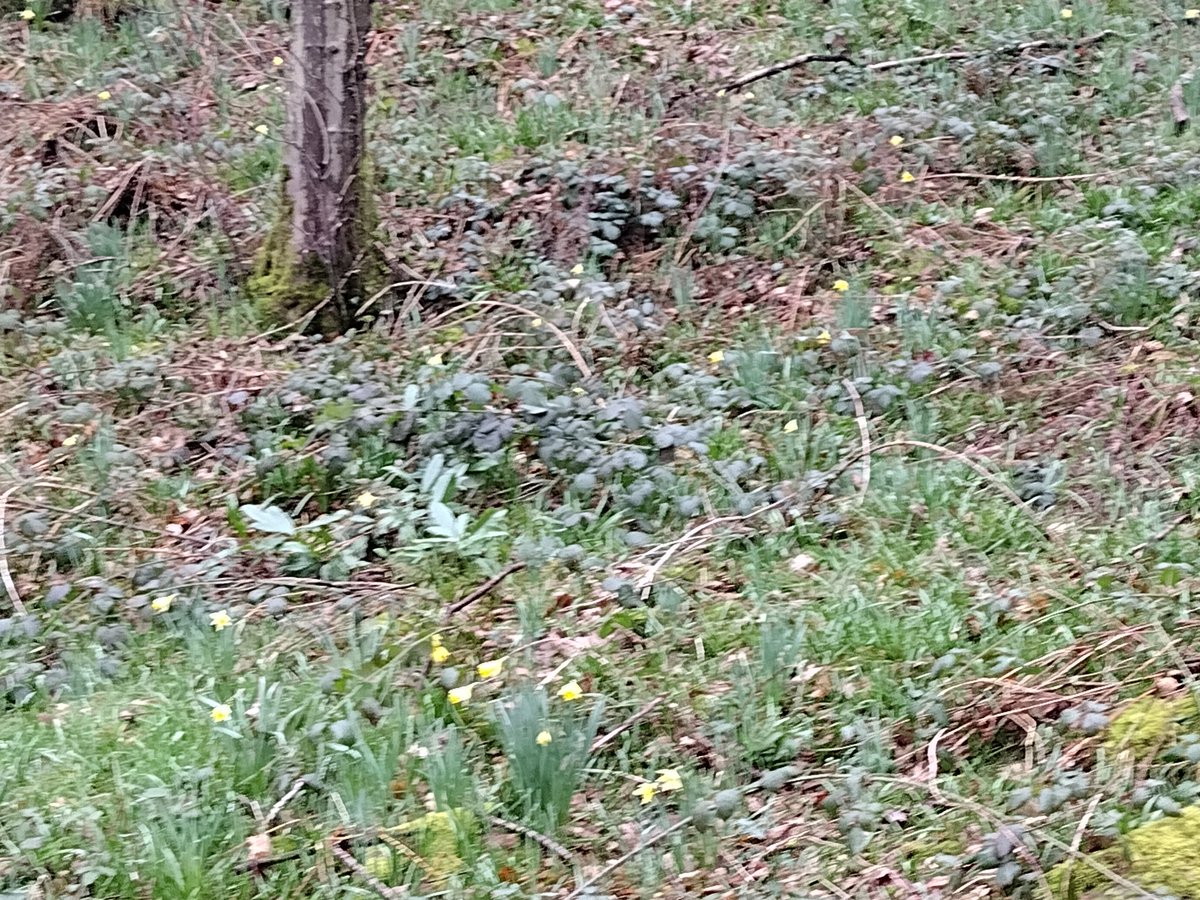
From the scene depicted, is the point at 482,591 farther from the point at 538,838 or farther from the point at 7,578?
the point at 7,578

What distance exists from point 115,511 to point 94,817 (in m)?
1.50

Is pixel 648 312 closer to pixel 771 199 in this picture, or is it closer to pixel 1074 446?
pixel 771 199

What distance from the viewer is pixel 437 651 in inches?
121

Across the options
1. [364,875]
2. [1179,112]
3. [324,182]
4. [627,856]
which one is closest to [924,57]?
[1179,112]

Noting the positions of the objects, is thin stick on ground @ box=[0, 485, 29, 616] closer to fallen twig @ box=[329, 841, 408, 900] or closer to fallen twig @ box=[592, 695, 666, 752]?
fallen twig @ box=[329, 841, 408, 900]

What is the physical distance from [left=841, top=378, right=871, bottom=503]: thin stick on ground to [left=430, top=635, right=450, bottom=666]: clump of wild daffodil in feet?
4.58

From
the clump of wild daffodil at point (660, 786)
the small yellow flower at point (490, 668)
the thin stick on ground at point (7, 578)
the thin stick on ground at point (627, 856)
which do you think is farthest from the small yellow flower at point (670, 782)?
the thin stick on ground at point (7, 578)

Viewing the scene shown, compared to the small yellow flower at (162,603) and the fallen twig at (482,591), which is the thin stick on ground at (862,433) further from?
the small yellow flower at (162,603)

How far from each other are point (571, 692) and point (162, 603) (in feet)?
4.36

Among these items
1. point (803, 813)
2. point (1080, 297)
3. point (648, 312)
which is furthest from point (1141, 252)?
point (803, 813)

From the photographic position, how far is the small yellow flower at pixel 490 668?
292 centimetres

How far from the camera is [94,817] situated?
256cm

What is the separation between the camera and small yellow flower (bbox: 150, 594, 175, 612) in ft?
10.8

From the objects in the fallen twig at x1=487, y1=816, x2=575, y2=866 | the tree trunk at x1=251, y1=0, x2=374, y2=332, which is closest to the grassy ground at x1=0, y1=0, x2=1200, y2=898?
the fallen twig at x1=487, y1=816, x2=575, y2=866
